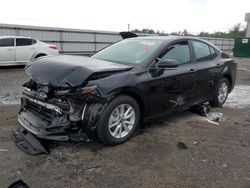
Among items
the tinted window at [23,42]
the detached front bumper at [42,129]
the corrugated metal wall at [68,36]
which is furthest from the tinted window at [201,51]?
the corrugated metal wall at [68,36]

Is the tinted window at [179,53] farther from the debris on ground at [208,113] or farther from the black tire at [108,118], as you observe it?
the debris on ground at [208,113]

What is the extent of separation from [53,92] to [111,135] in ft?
3.31

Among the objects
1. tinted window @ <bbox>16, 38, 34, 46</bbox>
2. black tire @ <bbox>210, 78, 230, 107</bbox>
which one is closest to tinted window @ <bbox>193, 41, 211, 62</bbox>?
black tire @ <bbox>210, 78, 230, 107</bbox>

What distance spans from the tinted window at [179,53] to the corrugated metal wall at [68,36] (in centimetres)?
1243

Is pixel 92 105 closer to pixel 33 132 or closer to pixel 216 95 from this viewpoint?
pixel 33 132

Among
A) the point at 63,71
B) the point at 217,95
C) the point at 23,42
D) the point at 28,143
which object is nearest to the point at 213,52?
the point at 217,95

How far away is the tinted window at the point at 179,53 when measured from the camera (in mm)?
4392

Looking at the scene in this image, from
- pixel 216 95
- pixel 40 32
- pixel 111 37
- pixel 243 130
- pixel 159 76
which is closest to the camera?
pixel 159 76

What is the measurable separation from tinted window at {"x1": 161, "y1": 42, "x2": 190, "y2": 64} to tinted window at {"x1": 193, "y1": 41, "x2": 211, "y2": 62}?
0.31 meters

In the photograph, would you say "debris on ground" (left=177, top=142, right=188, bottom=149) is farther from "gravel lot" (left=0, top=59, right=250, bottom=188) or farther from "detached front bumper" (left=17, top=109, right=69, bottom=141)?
"detached front bumper" (left=17, top=109, right=69, bottom=141)

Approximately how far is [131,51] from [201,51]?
165 centimetres

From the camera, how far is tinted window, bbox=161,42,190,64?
14.4ft

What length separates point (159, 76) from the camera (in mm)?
4102

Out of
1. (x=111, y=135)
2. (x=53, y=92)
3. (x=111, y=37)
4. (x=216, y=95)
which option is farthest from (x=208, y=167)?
(x=111, y=37)
